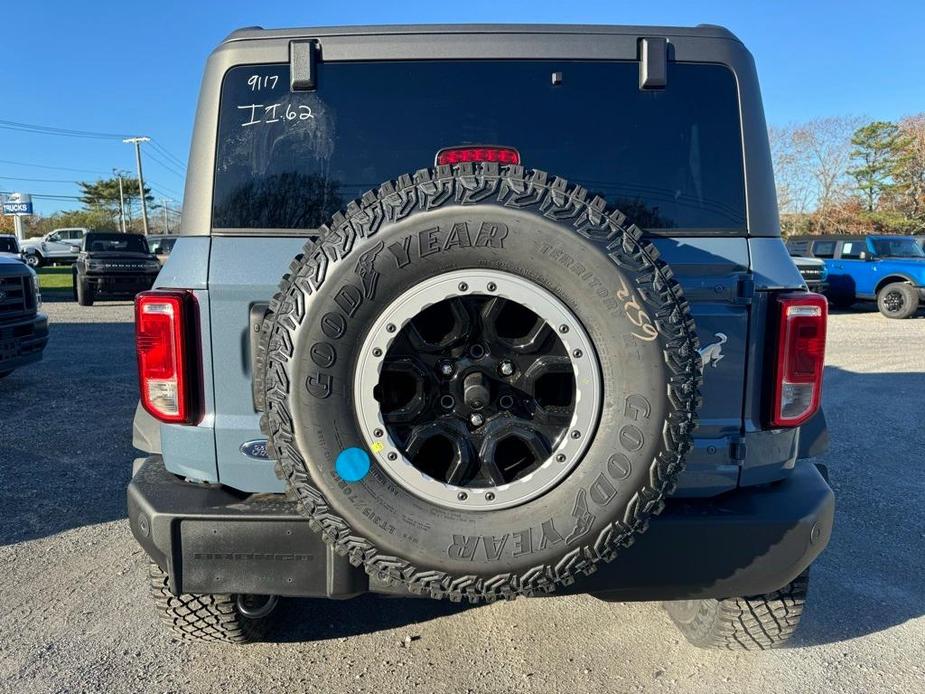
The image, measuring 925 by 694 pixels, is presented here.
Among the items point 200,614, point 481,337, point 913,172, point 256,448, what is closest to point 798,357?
point 481,337

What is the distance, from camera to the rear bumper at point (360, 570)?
200cm

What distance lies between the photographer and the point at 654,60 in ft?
7.25

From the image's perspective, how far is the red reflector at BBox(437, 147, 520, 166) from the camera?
2.21 metres

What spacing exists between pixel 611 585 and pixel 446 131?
1564 mm

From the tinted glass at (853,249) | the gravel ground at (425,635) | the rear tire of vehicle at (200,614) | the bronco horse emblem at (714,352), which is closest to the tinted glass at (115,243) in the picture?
the gravel ground at (425,635)

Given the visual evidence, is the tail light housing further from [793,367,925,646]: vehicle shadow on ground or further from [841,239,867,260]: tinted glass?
[841,239,867,260]: tinted glass

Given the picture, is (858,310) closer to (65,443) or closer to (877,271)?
(877,271)

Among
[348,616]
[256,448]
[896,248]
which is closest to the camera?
[256,448]

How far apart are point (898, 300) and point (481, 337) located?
631 inches

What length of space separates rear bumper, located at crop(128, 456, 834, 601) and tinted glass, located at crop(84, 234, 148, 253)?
15.8 m

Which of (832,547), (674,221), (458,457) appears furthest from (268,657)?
(832,547)

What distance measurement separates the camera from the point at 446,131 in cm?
224

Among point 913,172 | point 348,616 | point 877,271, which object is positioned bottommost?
point 348,616

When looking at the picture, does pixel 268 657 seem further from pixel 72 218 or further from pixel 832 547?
pixel 72 218
